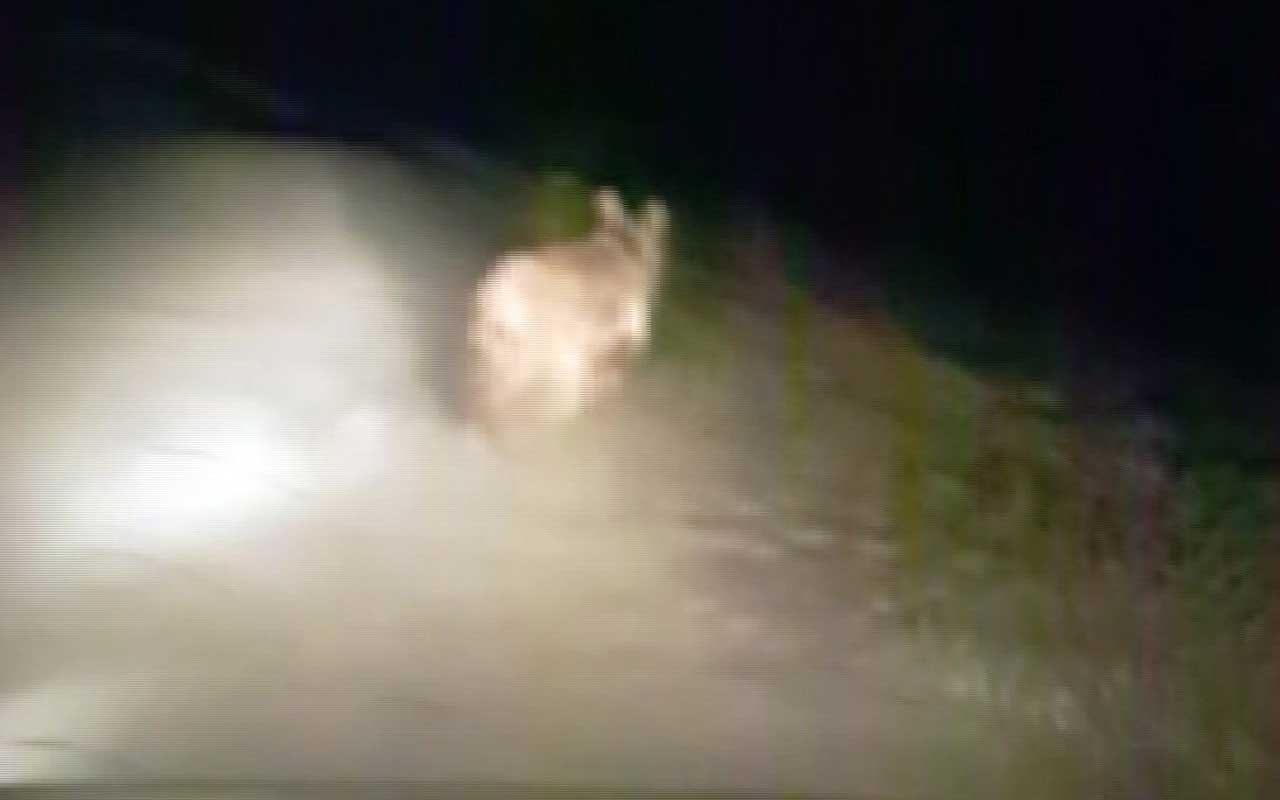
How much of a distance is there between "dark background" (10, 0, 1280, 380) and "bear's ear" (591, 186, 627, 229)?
461 mm

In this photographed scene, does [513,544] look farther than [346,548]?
Yes

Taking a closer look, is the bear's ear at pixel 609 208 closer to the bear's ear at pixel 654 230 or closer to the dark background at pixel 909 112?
the bear's ear at pixel 654 230

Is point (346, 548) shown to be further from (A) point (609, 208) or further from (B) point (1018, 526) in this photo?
(A) point (609, 208)

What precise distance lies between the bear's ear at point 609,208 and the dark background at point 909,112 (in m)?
0.46

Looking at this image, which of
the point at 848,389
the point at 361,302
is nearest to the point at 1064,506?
the point at 848,389

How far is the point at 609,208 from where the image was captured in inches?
391

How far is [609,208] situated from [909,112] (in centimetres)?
229

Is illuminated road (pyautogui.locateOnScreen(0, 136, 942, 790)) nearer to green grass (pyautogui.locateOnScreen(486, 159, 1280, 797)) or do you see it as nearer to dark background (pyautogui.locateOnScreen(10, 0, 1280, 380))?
green grass (pyautogui.locateOnScreen(486, 159, 1280, 797))

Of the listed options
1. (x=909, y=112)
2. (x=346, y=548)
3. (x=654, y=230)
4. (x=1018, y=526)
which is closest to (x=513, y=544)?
(x=346, y=548)

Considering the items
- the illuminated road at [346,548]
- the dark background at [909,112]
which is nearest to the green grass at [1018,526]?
the illuminated road at [346,548]

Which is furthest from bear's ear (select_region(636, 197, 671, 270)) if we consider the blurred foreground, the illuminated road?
the illuminated road

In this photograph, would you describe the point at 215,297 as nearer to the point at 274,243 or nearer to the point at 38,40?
the point at 274,243

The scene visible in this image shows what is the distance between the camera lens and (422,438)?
8.53m

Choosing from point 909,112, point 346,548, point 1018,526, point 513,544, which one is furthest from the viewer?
point 909,112
